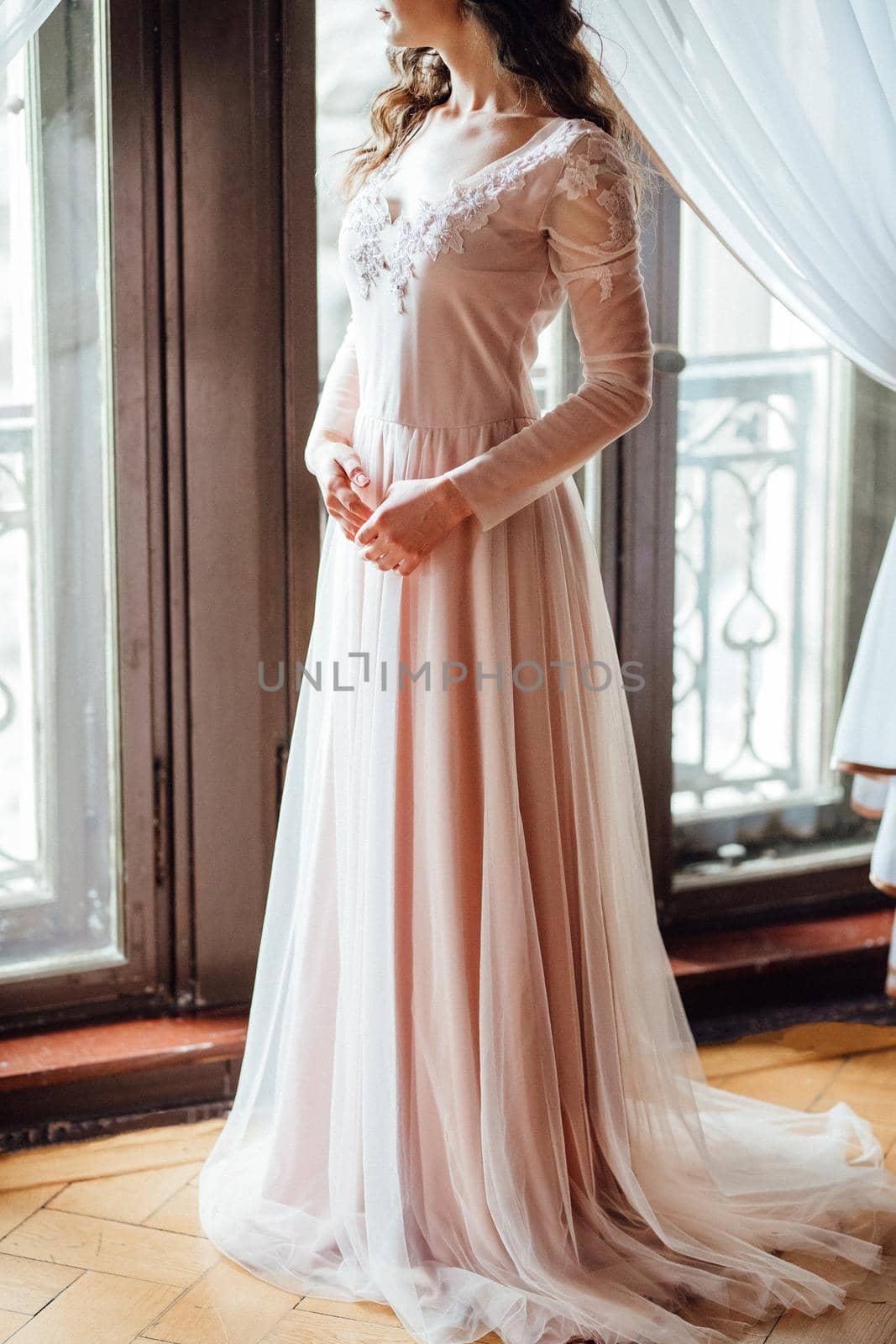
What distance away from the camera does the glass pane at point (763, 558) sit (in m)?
2.25

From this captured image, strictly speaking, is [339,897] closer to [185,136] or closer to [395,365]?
[395,365]

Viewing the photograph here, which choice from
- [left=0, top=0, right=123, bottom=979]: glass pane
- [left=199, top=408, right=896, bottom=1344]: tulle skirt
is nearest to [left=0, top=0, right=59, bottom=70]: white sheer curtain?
[left=0, top=0, right=123, bottom=979]: glass pane

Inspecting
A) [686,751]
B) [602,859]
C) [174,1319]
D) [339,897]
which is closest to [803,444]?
[686,751]

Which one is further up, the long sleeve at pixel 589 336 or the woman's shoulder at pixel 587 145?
the woman's shoulder at pixel 587 145

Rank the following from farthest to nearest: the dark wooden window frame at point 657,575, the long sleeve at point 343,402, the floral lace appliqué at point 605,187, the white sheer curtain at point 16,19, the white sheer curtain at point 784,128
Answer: the dark wooden window frame at point 657,575 < the white sheer curtain at point 784,128 < the long sleeve at point 343,402 < the white sheer curtain at point 16,19 < the floral lace appliqué at point 605,187

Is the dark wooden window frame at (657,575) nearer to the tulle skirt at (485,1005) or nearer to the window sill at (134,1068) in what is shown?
the window sill at (134,1068)

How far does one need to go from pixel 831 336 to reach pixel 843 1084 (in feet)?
3.70

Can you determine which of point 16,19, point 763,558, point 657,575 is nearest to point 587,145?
point 16,19

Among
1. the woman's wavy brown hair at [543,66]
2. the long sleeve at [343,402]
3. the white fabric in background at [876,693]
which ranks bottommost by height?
the white fabric in background at [876,693]

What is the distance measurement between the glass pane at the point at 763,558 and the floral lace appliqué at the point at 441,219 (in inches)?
32.1

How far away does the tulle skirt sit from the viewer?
151cm

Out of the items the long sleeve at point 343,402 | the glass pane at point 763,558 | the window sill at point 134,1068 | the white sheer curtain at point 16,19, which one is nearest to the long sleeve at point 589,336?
the long sleeve at point 343,402

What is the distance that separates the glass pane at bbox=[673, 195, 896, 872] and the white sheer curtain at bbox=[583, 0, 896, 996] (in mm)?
361

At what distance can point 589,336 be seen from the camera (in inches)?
58.9
